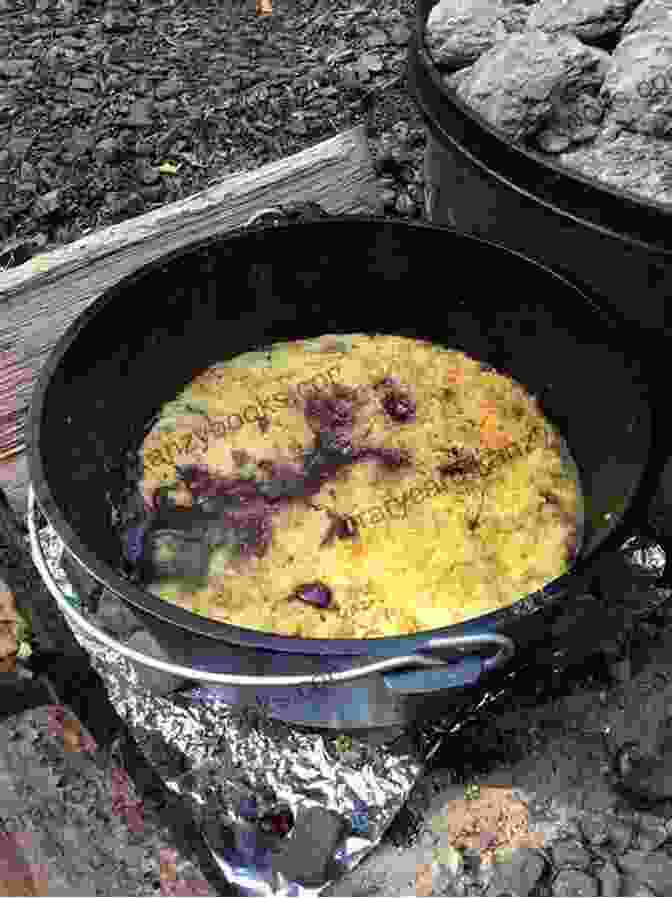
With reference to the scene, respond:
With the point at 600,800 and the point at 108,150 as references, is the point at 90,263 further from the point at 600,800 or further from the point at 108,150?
the point at 600,800

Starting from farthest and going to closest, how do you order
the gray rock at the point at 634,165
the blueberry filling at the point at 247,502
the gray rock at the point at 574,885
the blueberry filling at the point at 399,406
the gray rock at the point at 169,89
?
the gray rock at the point at 169,89 → the blueberry filling at the point at 399,406 → the blueberry filling at the point at 247,502 → the gray rock at the point at 634,165 → the gray rock at the point at 574,885

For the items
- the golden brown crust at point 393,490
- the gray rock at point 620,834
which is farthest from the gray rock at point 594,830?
the golden brown crust at point 393,490

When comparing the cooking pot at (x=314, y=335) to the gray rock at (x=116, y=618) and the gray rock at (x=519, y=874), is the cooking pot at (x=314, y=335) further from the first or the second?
the gray rock at (x=519, y=874)

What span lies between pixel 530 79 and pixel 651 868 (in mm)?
1612

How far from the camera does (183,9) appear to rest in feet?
13.8

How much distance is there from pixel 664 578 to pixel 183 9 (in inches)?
136

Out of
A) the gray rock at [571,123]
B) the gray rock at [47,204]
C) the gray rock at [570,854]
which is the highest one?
the gray rock at [571,123]

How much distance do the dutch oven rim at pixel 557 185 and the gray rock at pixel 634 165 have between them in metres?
0.04

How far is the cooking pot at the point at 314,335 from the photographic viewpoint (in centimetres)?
148

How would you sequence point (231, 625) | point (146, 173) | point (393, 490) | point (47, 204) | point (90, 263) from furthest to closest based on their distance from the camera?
point (146, 173)
point (47, 204)
point (90, 263)
point (393, 490)
point (231, 625)

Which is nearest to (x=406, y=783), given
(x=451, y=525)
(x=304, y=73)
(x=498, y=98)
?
(x=451, y=525)

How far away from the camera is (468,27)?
218cm

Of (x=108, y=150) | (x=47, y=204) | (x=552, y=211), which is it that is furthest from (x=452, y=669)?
(x=108, y=150)

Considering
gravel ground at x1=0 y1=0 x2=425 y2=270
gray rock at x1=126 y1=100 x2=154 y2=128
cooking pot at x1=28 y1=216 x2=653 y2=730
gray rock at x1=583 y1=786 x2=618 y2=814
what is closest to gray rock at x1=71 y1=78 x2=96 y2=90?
gravel ground at x1=0 y1=0 x2=425 y2=270
